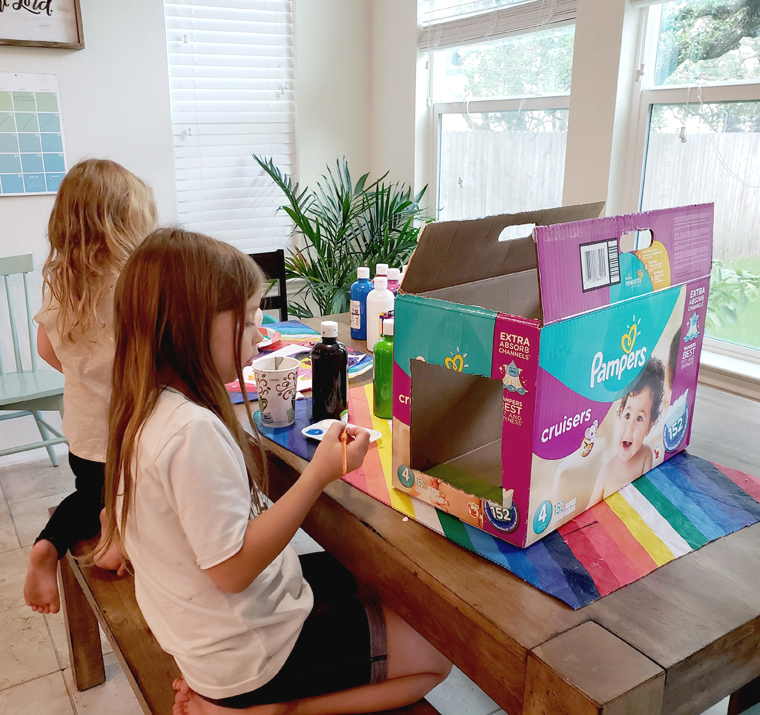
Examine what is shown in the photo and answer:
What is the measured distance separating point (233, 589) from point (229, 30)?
2944 mm

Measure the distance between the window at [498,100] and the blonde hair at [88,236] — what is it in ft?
5.56

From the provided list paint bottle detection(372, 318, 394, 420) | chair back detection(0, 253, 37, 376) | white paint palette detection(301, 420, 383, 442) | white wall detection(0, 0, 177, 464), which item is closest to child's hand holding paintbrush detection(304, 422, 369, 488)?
white paint palette detection(301, 420, 383, 442)

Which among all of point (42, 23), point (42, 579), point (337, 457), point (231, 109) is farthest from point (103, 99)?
point (337, 457)

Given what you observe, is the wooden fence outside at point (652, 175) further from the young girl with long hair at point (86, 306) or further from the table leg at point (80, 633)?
the table leg at point (80, 633)

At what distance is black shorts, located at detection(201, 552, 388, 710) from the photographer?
1.00m

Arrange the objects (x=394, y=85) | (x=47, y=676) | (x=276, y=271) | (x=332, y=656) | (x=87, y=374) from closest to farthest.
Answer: (x=332, y=656), (x=87, y=374), (x=47, y=676), (x=276, y=271), (x=394, y=85)

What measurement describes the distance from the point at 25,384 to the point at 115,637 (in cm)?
169

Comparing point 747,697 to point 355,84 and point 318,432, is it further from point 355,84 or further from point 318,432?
point 355,84

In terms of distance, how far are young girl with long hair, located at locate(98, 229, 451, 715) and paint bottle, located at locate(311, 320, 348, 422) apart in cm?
28

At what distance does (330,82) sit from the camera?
346 cm

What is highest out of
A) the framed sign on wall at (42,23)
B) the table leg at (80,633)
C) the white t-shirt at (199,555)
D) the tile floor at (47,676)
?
the framed sign on wall at (42,23)

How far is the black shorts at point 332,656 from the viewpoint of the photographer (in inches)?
39.5

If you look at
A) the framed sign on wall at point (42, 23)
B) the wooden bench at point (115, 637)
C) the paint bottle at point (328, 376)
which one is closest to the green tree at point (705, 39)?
the paint bottle at point (328, 376)

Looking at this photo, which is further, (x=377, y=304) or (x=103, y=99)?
(x=103, y=99)
